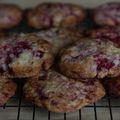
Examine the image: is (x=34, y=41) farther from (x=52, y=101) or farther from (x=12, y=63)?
(x=52, y=101)

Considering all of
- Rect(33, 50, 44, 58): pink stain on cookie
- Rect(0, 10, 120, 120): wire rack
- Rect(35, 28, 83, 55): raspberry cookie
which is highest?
Rect(35, 28, 83, 55): raspberry cookie

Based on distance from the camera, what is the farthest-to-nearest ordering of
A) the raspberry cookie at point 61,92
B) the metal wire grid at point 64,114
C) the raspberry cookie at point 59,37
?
the raspberry cookie at point 59,37
the metal wire grid at point 64,114
the raspberry cookie at point 61,92

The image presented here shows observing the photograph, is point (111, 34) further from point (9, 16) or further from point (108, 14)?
point (9, 16)

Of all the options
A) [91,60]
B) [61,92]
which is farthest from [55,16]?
[61,92]

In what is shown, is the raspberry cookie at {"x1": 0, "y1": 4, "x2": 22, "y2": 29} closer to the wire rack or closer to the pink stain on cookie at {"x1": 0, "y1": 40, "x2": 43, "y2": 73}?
the pink stain on cookie at {"x1": 0, "y1": 40, "x2": 43, "y2": 73}

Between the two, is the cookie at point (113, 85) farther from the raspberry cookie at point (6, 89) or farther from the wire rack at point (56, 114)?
the raspberry cookie at point (6, 89)

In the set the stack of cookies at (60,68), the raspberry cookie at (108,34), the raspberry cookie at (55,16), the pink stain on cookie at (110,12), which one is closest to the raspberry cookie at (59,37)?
the stack of cookies at (60,68)

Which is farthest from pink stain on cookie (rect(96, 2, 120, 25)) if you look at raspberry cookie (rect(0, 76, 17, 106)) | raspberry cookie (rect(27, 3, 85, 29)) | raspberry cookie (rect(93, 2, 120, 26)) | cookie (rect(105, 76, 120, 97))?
raspberry cookie (rect(0, 76, 17, 106))
